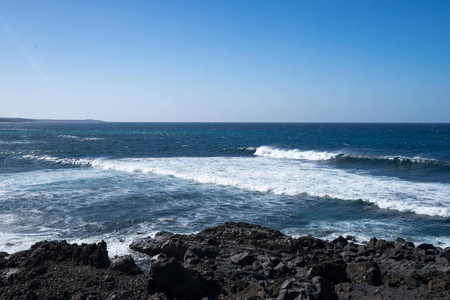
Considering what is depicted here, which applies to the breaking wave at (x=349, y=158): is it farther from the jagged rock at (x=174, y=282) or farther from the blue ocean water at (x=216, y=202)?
the jagged rock at (x=174, y=282)

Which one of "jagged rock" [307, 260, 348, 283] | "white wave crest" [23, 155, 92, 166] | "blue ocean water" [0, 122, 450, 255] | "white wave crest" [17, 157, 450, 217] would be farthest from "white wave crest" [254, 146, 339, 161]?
"jagged rock" [307, 260, 348, 283]

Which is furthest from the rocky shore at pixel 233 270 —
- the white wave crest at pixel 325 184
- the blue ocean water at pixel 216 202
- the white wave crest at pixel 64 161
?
the white wave crest at pixel 64 161

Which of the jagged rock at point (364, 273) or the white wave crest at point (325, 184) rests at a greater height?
the jagged rock at point (364, 273)

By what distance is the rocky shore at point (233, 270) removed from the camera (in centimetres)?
762

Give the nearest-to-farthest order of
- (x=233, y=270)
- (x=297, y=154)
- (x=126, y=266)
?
(x=126, y=266) → (x=233, y=270) → (x=297, y=154)

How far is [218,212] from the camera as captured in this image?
16.3m

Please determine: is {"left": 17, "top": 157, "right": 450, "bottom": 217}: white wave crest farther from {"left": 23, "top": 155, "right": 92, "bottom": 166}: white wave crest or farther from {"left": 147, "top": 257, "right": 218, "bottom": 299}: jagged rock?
{"left": 147, "top": 257, "right": 218, "bottom": 299}: jagged rock

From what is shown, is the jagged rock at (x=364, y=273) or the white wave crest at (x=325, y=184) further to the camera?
the white wave crest at (x=325, y=184)

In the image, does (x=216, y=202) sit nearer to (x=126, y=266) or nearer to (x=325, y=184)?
(x=325, y=184)

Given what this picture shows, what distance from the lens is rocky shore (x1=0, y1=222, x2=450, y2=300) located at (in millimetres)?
7625

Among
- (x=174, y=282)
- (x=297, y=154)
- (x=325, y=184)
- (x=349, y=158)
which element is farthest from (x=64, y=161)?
(x=174, y=282)

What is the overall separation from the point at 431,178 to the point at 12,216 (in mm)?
25524

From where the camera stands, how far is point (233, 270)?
30.1 ft

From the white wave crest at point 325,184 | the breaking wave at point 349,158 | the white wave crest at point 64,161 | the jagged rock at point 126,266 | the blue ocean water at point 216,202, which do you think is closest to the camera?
the jagged rock at point 126,266
